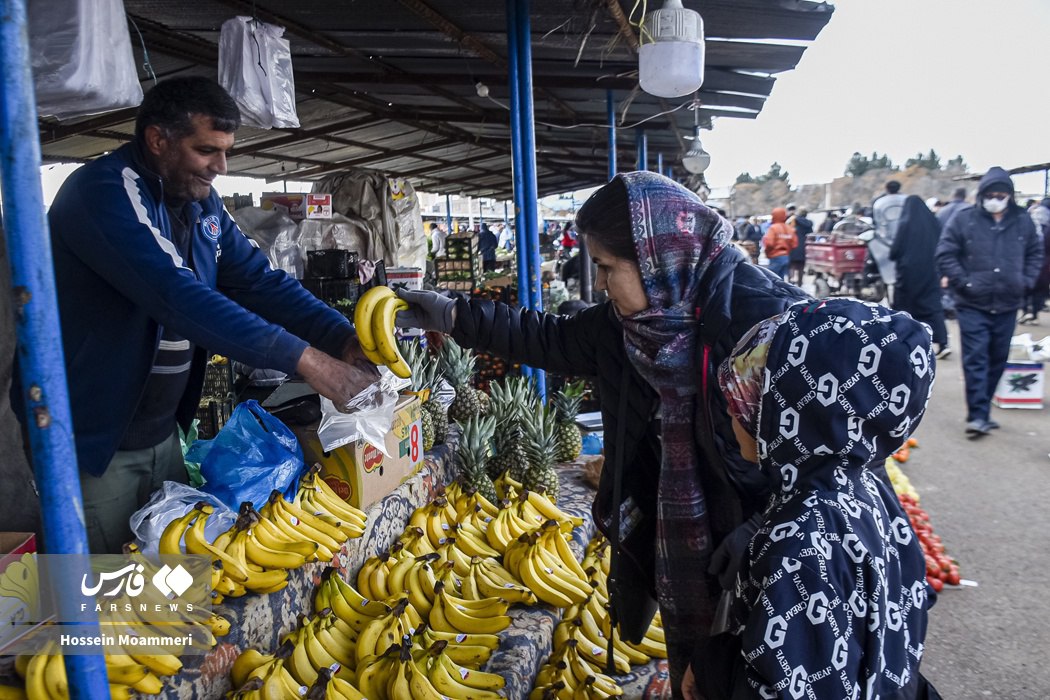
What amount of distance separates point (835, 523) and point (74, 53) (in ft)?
10.7

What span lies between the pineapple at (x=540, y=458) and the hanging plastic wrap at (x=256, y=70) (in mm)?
2710

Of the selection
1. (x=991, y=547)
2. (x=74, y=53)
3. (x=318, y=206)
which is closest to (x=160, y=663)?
(x=74, y=53)

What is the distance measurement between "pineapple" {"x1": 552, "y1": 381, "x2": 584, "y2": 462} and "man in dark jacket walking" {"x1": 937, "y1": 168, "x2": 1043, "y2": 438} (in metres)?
3.92

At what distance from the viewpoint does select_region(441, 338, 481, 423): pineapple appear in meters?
5.14

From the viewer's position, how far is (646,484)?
2291mm

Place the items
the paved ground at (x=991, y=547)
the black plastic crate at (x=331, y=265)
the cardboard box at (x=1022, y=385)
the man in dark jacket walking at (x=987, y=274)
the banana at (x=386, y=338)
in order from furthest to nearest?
the cardboard box at (x=1022, y=385) < the black plastic crate at (x=331, y=265) < the man in dark jacket walking at (x=987, y=274) < the paved ground at (x=991, y=547) < the banana at (x=386, y=338)

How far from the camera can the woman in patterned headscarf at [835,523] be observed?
1.41 meters

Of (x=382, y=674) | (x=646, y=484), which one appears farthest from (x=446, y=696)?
(x=646, y=484)

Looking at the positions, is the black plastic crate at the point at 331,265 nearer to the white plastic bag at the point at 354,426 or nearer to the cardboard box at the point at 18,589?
the white plastic bag at the point at 354,426

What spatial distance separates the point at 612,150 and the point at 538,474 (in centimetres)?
627

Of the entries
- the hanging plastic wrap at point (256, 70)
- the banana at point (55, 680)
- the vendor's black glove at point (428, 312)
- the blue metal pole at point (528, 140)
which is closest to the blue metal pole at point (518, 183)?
the blue metal pole at point (528, 140)

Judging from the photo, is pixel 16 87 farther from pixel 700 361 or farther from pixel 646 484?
pixel 646 484

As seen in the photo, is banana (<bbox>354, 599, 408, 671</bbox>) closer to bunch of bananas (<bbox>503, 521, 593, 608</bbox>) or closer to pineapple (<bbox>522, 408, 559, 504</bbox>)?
bunch of bananas (<bbox>503, 521, 593, 608</bbox>)

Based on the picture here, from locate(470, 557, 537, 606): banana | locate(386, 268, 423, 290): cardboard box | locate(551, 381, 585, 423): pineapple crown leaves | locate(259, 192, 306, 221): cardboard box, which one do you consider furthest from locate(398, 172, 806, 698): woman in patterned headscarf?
locate(259, 192, 306, 221): cardboard box
